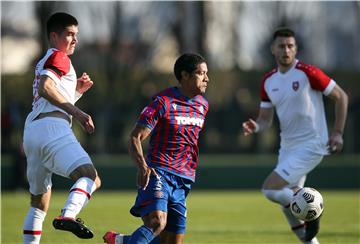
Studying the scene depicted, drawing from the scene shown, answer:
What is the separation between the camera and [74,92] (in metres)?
8.68

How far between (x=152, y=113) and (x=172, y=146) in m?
0.43

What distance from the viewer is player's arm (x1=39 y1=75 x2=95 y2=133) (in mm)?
7953

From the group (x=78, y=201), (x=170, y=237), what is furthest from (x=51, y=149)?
(x=170, y=237)

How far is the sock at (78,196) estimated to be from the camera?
7691mm

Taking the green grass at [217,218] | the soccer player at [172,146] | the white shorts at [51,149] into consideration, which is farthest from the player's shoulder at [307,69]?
the white shorts at [51,149]

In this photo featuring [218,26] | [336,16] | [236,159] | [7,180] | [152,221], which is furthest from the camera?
[336,16]

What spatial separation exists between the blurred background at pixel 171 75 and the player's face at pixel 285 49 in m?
13.7

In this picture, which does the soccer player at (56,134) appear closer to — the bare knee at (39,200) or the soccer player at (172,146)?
the bare knee at (39,200)

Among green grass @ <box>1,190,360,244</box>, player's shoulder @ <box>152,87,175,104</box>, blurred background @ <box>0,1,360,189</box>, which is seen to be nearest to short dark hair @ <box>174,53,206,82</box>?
player's shoulder @ <box>152,87,175,104</box>

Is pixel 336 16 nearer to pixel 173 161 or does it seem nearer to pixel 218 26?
pixel 218 26

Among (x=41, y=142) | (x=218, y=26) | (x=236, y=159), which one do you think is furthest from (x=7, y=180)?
(x=41, y=142)

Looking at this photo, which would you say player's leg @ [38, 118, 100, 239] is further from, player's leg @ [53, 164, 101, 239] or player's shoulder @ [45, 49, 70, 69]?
player's shoulder @ [45, 49, 70, 69]

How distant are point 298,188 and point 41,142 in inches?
148

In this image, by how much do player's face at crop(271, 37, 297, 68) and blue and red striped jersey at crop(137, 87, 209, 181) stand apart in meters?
2.71
